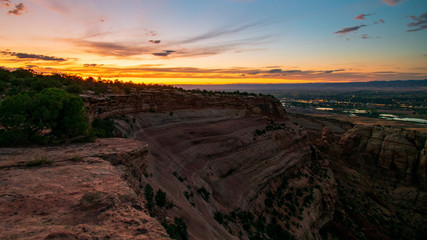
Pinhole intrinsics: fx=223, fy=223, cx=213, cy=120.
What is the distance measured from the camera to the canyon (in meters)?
5.90

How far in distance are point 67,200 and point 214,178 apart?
15007 millimetres

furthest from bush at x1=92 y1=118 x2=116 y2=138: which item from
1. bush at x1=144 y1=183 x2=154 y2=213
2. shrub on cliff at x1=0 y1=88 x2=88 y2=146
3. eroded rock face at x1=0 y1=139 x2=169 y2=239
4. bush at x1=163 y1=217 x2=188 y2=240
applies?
bush at x1=163 y1=217 x2=188 y2=240

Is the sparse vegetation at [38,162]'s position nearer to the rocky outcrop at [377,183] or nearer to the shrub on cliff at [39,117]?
the shrub on cliff at [39,117]

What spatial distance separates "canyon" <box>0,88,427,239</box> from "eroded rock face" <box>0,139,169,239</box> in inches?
1.4

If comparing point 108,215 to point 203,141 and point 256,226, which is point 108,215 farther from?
point 203,141

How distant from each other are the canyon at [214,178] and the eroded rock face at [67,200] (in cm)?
4

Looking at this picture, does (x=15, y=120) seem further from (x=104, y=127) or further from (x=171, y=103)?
(x=171, y=103)

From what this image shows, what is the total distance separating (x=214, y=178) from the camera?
66.6 ft

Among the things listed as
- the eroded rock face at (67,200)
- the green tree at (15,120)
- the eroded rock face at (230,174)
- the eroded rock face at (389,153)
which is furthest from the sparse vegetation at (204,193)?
the eroded rock face at (389,153)

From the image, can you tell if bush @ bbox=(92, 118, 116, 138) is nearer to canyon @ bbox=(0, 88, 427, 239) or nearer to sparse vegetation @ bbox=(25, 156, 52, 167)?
canyon @ bbox=(0, 88, 427, 239)

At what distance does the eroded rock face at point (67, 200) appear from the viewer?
4750mm

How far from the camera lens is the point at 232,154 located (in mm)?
23953

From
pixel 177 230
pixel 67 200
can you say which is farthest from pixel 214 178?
pixel 67 200

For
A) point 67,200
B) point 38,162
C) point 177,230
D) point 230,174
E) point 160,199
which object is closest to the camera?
point 67,200
